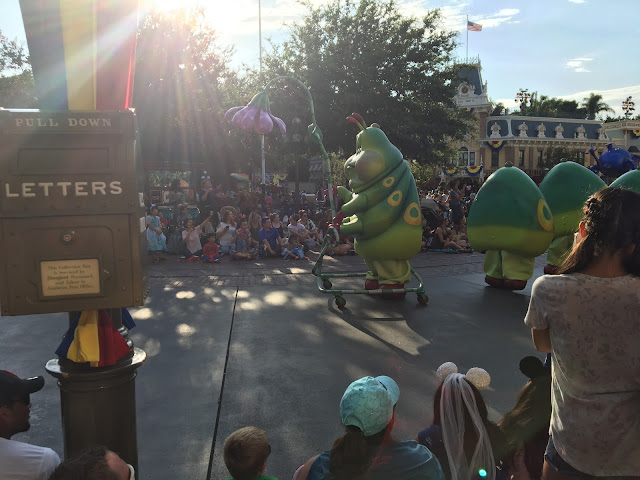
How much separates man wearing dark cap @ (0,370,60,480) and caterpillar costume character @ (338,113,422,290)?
5.43 metres

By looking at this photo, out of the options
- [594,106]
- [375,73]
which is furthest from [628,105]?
[375,73]

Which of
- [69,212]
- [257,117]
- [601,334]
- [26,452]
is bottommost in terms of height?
[26,452]

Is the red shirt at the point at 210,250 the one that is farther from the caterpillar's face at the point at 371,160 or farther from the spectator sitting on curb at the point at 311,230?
the caterpillar's face at the point at 371,160

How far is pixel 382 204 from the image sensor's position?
7.23 meters

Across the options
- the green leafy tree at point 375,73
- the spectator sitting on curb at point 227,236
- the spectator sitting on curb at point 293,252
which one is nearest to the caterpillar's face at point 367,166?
the spectator sitting on curb at point 293,252

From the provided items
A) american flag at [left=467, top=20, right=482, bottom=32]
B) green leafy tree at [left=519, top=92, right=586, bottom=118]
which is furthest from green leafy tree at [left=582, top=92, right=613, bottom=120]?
american flag at [left=467, top=20, right=482, bottom=32]

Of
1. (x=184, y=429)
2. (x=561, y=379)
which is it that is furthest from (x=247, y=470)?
(x=184, y=429)

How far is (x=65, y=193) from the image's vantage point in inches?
80.4

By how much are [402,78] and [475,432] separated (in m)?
18.0

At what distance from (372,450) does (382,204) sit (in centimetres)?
544

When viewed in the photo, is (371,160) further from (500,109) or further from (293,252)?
(500,109)

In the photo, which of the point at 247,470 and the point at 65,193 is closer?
the point at 65,193

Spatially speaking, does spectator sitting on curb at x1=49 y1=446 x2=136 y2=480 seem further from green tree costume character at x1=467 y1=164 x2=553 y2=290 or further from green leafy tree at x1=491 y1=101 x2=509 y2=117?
green leafy tree at x1=491 y1=101 x2=509 y2=117

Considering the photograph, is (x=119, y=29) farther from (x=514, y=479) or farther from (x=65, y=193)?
(x=514, y=479)
